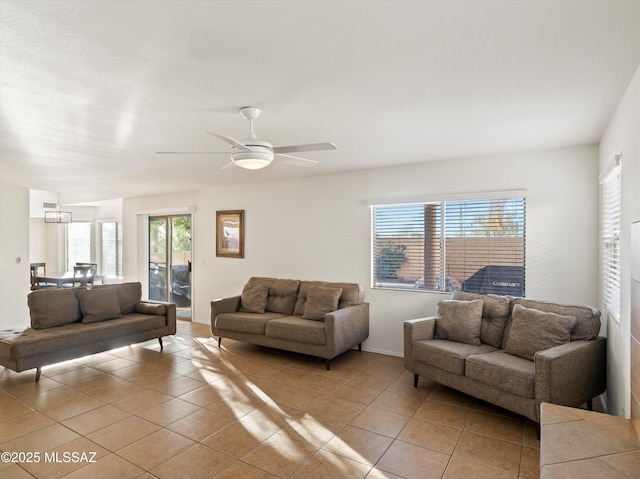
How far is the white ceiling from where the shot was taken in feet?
5.43

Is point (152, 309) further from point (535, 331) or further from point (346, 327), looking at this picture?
point (535, 331)

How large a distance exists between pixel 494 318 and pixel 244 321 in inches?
119

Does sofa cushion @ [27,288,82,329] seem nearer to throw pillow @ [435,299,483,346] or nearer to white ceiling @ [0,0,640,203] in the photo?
white ceiling @ [0,0,640,203]

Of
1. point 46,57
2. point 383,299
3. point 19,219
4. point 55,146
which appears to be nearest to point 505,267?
point 383,299

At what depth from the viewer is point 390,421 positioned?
3.11 metres

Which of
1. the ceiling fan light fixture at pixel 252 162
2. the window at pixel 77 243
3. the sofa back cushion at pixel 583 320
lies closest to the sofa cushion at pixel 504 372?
the sofa back cushion at pixel 583 320

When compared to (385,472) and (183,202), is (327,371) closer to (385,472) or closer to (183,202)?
(385,472)

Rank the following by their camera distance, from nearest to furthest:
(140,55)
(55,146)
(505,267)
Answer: (140,55) → (55,146) → (505,267)

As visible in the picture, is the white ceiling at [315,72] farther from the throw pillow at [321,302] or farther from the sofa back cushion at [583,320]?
the throw pillow at [321,302]

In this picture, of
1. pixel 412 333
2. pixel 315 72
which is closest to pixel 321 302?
pixel 412 333

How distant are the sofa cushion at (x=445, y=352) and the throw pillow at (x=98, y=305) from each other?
3849 millimetres

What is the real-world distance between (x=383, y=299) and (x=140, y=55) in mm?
3921

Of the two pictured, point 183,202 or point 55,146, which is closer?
point 55,146

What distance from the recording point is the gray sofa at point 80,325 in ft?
12.6
